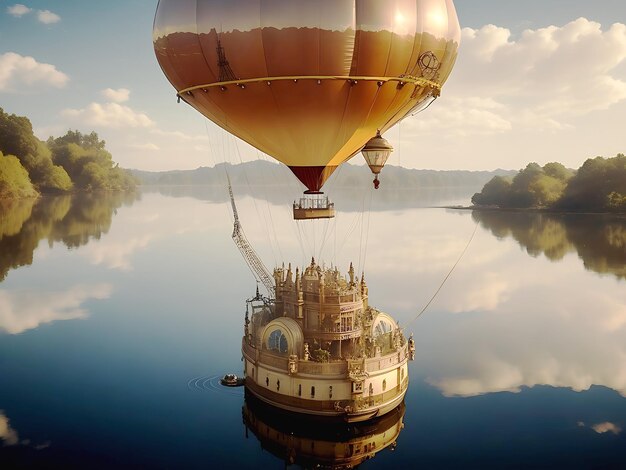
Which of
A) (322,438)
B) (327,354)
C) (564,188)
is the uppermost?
(564,188)

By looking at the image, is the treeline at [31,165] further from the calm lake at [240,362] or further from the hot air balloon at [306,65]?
the hot air balloon at [306,65]

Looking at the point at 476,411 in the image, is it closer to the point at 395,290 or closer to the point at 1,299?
the point at 395,290

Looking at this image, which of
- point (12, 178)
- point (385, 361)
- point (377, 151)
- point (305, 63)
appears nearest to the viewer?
point (305, 63)

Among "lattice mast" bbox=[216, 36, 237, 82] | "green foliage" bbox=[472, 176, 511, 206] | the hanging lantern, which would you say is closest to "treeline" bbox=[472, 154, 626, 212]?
"green foliage" bbox=[472, 176, 511, 206]

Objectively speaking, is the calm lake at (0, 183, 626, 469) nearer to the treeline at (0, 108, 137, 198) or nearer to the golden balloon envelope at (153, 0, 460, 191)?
the golden balloon envelope at (153, 0, 460, 191)

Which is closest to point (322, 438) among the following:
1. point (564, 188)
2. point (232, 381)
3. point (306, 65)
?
point (232, 381)

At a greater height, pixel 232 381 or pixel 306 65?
pixel 306 65

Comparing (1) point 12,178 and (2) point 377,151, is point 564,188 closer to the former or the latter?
(1) point 12,178
